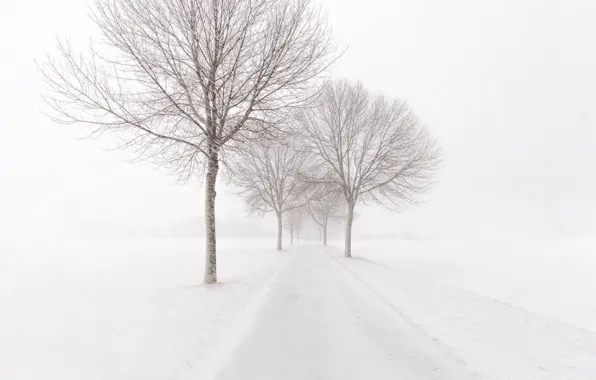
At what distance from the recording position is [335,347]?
4.27 m

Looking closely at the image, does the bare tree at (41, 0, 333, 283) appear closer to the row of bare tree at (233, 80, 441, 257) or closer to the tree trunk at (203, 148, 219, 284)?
the tree trunk at (203, 148, 219, 284)

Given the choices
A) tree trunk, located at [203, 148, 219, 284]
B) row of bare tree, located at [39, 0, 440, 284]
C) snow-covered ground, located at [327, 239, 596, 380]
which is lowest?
snow-covered ground, located at [327, 239, 596, 380]

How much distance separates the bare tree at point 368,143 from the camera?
1759cm

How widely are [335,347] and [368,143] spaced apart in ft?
53.0

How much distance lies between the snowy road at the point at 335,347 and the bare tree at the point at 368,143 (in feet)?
41.9

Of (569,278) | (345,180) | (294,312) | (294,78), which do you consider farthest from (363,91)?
(294,312)

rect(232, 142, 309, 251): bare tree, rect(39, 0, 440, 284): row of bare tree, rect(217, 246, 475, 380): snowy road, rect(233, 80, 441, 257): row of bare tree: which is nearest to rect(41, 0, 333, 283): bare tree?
rect(39, 0, 440, 284): row of bare tree

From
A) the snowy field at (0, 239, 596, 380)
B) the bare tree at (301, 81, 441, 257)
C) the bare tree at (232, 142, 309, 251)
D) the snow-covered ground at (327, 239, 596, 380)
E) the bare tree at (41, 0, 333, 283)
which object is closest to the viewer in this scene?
the snowy field at (0, 239, 596, 380)

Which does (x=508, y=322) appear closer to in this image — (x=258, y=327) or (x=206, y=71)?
(x=258, y=327)

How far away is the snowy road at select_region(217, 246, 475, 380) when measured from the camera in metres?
3.53

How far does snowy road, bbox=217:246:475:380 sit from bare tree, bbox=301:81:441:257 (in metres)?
12.8

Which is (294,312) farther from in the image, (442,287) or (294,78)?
(294,78)

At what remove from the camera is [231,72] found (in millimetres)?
7895

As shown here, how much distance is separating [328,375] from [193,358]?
6.39 ft
